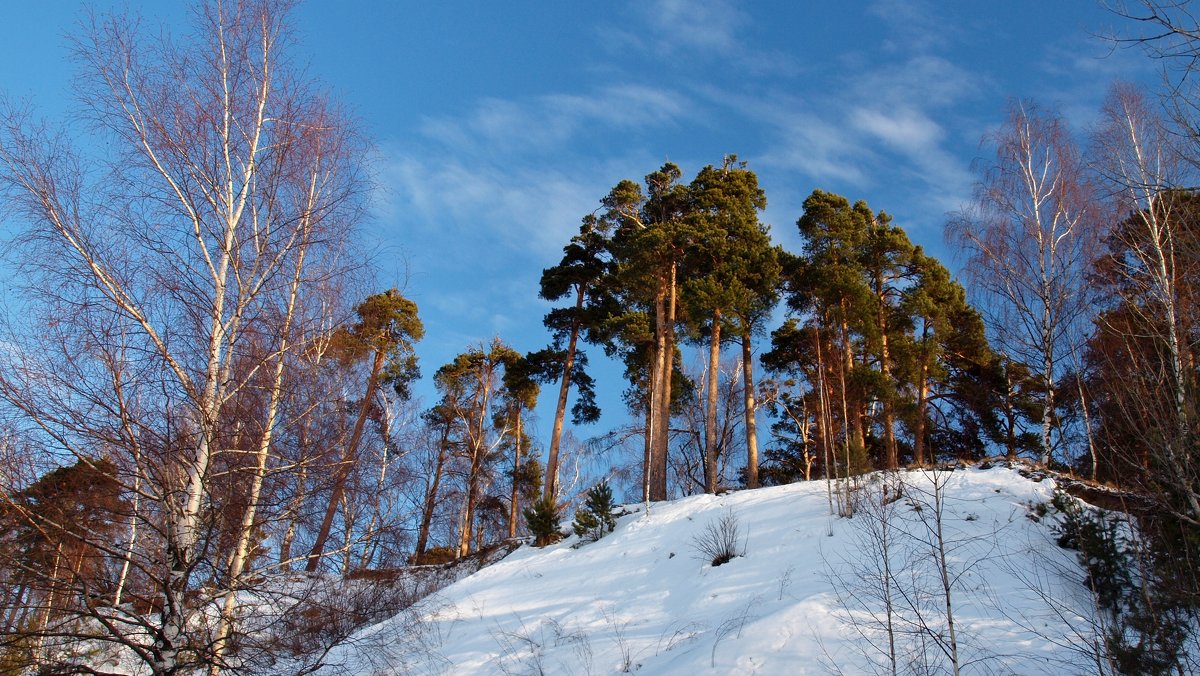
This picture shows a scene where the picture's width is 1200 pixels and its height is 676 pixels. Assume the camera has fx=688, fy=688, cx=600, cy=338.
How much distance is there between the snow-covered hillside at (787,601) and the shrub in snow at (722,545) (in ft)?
0.52

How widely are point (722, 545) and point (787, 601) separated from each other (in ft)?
9.57

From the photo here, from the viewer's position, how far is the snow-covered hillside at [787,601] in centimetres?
664

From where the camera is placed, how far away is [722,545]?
1094 cm

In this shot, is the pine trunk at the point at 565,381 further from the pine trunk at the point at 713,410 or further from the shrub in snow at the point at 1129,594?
the shrub in snow at the point at 1129,594

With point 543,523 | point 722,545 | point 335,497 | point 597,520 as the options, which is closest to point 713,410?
point 597,520

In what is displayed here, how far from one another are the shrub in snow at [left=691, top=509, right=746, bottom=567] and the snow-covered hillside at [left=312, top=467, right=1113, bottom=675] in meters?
0.16

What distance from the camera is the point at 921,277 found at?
66.6 feet

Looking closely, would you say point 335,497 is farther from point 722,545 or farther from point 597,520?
point 597,520

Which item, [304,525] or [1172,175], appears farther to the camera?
[1172,175]

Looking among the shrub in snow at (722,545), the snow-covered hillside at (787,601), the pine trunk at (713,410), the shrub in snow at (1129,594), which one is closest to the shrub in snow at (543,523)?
the snow-covered hillside at (787,601)

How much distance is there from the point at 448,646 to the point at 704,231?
1328 cm

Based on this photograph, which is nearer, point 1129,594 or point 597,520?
point 1129,594

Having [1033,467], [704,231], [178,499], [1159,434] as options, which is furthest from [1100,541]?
[704,231]

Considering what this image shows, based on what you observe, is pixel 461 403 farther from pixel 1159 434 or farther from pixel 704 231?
pixel 1159 434
